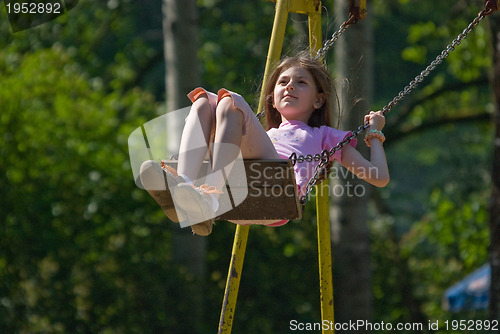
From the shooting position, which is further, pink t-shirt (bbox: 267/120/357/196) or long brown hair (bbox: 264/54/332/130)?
long brown hair (bbox: 264/54/332/130)

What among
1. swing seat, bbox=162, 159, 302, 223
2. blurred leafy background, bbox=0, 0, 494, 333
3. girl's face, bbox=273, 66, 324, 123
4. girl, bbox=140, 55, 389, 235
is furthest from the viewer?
blurred leafy background, bbox=0, 0, 494, 333

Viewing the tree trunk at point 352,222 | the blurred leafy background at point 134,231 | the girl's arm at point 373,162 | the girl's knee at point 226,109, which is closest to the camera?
the girl's knee at point 226,109

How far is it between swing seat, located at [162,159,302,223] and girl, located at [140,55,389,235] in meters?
0.07

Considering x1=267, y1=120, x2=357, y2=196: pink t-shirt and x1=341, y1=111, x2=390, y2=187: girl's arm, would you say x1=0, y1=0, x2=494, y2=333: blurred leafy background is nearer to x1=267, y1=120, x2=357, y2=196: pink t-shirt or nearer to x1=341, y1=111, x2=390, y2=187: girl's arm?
x1=267, y1=120, x2=357, y2=196: pink t-shirt

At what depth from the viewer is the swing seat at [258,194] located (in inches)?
134

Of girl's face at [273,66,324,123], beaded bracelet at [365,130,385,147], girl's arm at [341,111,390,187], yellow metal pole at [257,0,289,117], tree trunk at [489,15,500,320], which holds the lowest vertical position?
tree trunk at [489,15,500,320]

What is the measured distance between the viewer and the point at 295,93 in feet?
13.3

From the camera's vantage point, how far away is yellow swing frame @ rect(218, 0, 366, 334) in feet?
13.6

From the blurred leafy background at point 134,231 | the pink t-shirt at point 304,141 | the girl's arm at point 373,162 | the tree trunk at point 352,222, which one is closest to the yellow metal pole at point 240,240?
the pink t-shirt at point 304,141

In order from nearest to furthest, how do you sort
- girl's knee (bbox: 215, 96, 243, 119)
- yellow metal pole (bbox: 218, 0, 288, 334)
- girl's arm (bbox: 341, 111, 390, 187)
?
girl's knee (bbox: 215, 96, 243, 119) → girl's arm (bbox: 341, 111, 390, 187) → yellow metal pole (bbox: 218, 0, 288, 334)

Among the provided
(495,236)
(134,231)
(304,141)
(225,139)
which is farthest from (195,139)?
(134,231)

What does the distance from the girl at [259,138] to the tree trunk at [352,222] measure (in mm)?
2962

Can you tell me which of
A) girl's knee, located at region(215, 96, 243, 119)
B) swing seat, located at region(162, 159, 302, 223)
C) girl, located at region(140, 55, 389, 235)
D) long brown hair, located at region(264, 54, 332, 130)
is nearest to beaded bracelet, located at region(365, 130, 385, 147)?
girl, located at region(140, 55, 389, 235)

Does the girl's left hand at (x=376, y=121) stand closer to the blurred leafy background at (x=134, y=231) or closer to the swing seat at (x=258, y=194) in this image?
the swing seat at (x=258, y=194)
